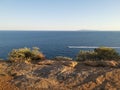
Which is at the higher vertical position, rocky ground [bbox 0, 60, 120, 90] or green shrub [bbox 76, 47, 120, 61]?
rocky ground [bbox 0, 60, 120, 90]

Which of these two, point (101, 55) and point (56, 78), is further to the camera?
point (101, 55)

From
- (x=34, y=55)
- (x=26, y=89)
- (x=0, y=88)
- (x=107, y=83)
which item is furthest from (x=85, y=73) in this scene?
(x=34, y=55)

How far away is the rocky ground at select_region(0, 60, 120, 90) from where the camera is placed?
993 centimetres

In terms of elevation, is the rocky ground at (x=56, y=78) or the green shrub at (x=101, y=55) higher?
the rocky ground at (x=56, y=78)

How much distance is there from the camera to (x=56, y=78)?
36.1ft

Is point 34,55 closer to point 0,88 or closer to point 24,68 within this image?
point 24,68

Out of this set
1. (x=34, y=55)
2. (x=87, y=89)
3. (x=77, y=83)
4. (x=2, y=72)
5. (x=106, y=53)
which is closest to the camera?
(x=87, y=89)

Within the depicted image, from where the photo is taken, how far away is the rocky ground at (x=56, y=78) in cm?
993

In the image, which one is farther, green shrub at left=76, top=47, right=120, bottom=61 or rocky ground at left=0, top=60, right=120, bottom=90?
green shrub at left=76, top=47, right=120, bottom=61

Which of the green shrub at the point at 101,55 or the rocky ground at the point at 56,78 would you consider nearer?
the rocky ground at the point at 56,78

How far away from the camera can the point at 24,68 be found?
42.0 feet

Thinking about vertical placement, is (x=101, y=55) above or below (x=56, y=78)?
below

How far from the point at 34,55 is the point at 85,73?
7.20 meters

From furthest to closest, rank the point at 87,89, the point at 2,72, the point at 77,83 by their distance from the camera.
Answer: the point at 2,72, the point at 77,83, the point at 87,89
